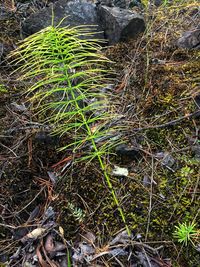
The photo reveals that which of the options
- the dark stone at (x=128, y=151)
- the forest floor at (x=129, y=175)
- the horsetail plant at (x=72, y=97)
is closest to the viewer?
the horsetail plant at (x=72, y=97)

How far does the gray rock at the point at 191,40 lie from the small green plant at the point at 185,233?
164 centimetres

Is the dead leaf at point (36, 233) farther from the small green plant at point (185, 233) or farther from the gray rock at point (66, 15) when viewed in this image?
the gray rock at point (66, 15)

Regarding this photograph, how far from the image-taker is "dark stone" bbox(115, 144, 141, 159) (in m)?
2.28

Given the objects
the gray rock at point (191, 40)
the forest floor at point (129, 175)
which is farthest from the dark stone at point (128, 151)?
the gray rock at point (191, 40)

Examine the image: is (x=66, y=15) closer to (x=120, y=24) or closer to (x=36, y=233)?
(x=120, y=24)

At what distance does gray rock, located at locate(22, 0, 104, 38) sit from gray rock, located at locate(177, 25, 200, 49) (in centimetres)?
75

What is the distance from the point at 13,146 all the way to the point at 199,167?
1257 millimetres

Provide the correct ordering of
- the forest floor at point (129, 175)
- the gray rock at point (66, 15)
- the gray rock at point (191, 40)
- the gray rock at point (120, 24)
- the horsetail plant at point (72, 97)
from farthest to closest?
the gray rock at point (66, 15), the gray rock at point (120, 24), the gray rock at point (191, 40), the forest floor at point (129, 175), the horsetail plant at point (72, 97)

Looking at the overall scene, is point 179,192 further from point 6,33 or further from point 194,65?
point 6,33

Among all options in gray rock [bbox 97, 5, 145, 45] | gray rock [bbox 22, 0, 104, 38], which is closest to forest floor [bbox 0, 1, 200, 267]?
gray rock [bbox 97, 5, 145, 45]

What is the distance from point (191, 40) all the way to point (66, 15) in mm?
1217

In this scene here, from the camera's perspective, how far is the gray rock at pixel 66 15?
3.30m

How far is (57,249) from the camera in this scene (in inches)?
78.1

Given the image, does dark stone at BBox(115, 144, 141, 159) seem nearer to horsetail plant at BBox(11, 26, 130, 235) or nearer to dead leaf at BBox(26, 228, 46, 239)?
horsetail plant at BBox(11, 26, 130, 235)
